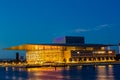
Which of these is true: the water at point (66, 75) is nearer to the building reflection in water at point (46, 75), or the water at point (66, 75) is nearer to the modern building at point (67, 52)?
the building reflection in water at point (46, 75)

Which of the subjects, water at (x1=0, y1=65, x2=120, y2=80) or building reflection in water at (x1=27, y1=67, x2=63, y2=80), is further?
building reflection in water at (x1=27, y1=67, x2=63, y2=80)

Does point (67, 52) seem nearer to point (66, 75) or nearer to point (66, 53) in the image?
point (66, 53)

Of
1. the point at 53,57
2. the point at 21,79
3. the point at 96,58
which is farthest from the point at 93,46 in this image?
the point at 21,79

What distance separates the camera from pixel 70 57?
339ft

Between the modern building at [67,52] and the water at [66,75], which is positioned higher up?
the modern building at [67,52]

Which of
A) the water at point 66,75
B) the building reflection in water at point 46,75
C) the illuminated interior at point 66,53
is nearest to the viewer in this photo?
the water at point 66,75

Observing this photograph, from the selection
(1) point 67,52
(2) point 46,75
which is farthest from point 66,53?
(2) point 46,75

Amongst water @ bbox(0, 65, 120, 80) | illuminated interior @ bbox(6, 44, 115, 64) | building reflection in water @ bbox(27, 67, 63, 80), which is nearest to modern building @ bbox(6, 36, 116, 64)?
illuminated interior @ bbox(6, 44, 115, 64)

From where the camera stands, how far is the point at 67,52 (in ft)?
343

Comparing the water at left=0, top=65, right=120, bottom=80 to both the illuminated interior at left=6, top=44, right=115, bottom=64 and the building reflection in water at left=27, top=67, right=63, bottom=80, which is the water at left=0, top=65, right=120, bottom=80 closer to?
the building reflection in water at left=27, top=67, right=63, bottom=80

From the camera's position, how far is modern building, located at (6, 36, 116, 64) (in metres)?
104

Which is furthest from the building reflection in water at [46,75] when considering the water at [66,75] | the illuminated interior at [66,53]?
the illuminated interior at [66,53]

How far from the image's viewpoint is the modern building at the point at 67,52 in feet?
341

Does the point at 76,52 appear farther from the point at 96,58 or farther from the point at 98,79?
the point at 98,79
